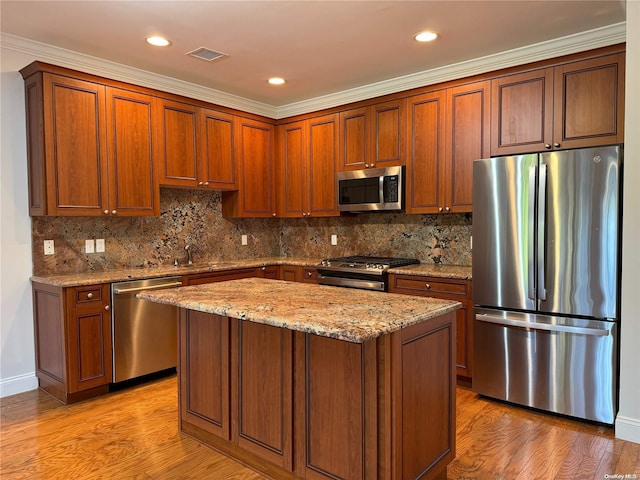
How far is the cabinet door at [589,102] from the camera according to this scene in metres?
3.02

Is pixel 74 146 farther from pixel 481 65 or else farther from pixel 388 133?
pixel 481 65

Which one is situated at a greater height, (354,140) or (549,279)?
(354,140)

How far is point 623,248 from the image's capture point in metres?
2.66

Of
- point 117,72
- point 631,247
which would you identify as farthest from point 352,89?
point 631,247

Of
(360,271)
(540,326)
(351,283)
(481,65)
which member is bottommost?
(540,326)

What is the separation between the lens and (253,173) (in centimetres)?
495

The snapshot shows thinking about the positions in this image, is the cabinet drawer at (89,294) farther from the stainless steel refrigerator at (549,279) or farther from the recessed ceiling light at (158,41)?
the stainless steel refrigerator at (549,279)

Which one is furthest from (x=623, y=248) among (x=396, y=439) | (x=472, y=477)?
(x=396, y=439)

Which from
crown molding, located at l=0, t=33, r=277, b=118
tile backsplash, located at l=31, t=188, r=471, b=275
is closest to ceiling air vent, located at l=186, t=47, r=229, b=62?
crown molding, located at l=0, t=33, r=277, b=118

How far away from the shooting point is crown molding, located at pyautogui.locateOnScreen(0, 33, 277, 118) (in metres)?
3.31

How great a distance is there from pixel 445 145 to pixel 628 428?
2.39m

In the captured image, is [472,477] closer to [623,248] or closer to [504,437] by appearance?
[504,437]

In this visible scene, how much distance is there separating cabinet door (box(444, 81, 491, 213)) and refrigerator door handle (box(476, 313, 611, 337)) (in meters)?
0.92

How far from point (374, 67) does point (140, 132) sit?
2.10 m
